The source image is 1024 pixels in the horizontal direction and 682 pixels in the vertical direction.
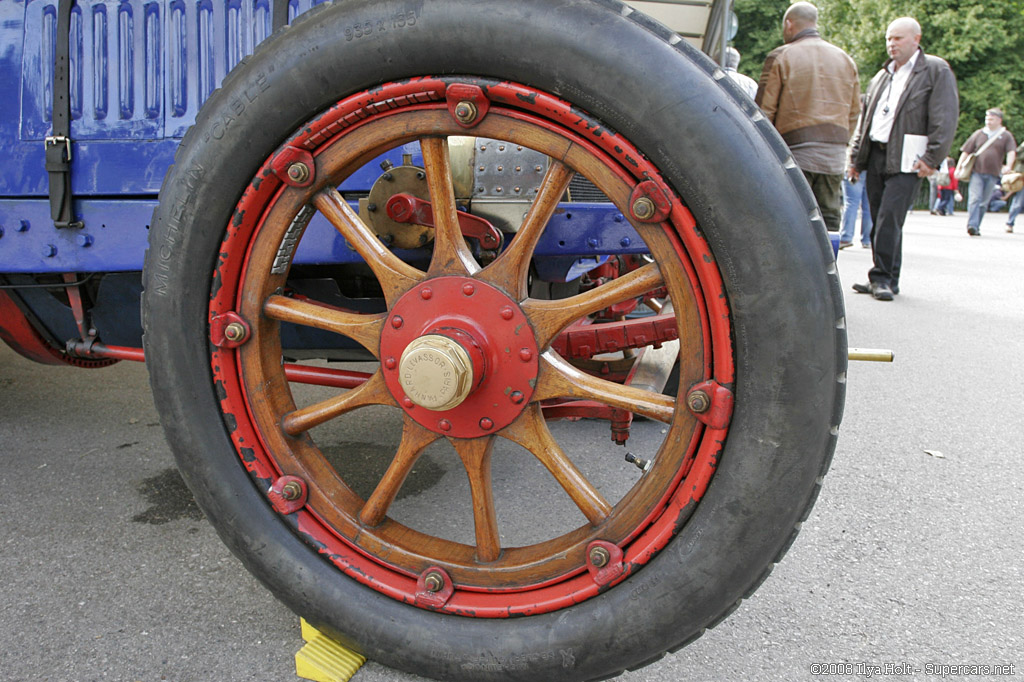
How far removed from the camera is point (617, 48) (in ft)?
4.12

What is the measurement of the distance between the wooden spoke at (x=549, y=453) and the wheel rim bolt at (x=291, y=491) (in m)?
0.43

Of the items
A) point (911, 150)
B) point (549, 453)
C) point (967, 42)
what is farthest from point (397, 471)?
point (967, 42)

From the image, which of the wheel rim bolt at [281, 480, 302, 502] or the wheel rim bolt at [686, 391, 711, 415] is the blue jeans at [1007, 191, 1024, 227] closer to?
the wheel rim bolt at [686, 391, 711, 415]

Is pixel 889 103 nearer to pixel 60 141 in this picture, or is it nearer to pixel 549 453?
pixel 549 453


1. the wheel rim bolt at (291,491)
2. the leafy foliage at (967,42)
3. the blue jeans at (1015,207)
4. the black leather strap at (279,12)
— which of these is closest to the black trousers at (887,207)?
the black leather strap at (279,12)

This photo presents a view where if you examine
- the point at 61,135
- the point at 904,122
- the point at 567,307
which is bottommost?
the point at 567,307

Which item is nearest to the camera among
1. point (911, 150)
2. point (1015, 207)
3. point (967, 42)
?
point (911, 150)

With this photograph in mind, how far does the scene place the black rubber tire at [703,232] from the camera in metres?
1.23

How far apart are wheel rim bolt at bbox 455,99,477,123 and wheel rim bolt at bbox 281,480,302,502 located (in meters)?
0.79

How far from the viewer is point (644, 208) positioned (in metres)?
1.30

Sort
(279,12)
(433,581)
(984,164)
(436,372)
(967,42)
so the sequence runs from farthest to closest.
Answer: (967,42)
(984,164)
(279,12)
(433,581)
(436,372)

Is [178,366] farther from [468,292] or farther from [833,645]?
[833,645]

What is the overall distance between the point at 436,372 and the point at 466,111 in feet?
1.52

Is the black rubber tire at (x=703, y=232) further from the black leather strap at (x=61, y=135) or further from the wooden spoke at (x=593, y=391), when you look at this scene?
the black leather strap at (x=61, y=135)
